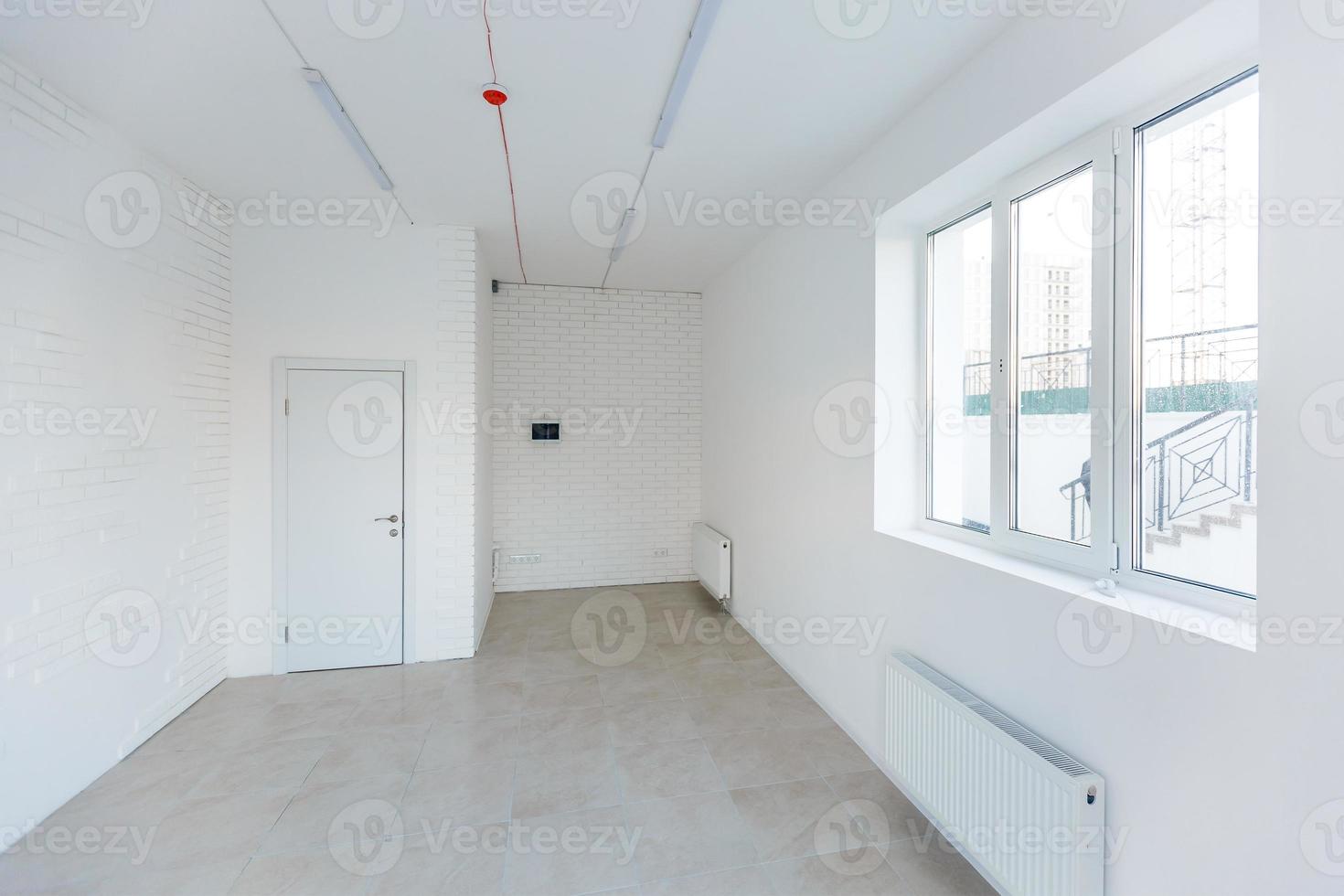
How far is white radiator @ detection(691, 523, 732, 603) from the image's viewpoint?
192 inches

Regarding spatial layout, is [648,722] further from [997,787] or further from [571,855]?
[997,787]

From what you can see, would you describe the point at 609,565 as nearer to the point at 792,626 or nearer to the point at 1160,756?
the point at 792,626

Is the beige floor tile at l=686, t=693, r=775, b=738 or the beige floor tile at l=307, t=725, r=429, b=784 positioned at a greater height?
the beige floor tile at l=686, t=693, r=775, b=738

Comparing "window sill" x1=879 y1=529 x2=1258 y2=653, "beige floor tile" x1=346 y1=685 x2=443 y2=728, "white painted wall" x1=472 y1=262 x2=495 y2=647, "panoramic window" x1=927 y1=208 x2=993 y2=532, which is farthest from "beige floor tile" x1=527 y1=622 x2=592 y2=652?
"window sill" x1=879 y1=529 x2=1258 y2=653

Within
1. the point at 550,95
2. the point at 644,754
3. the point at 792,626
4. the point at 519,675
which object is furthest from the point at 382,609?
the point at 550,95

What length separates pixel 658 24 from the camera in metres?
1.97

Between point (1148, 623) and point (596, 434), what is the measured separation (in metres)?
4.81

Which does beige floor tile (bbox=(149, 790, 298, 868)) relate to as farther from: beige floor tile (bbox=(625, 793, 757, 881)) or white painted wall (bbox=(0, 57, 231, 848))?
beige floor tile (bbox=(625, 793, 757, 881))

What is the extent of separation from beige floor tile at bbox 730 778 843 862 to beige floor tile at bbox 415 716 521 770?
121 centimetres

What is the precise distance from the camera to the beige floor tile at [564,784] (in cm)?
242

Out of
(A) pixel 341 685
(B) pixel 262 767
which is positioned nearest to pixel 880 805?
(B) pixel 262 767

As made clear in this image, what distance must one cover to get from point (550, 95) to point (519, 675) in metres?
3.34

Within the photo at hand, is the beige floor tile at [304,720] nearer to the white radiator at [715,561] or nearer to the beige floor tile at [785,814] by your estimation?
the beige floor tile at [785,814]

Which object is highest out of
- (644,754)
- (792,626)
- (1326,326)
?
(1326,326)
